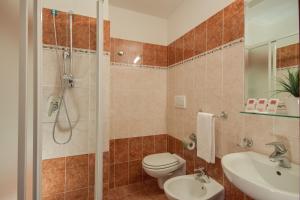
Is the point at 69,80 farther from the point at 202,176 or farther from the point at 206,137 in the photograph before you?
the point at 202,176

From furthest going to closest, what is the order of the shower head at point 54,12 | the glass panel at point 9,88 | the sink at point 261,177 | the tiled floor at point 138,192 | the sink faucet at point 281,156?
the tiled floor at point 138,192 → the shower head at point 54,12 → the sink faucet at point 281,156 → the sink at point 261,177 → the glass panel at point 9,88

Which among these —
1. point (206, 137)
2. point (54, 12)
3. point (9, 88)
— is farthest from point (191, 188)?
point (54, 12)

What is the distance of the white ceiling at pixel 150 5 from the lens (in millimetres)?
2132

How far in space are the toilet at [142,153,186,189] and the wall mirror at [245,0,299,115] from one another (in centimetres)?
116

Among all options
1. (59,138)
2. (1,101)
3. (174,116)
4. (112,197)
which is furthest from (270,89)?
(112,197)

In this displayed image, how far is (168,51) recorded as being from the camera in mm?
2531

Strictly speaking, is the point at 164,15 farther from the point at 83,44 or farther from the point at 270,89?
the point at 270,89

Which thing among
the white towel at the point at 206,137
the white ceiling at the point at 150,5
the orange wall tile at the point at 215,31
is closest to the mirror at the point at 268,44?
the orange wall tile at the point at 215,31

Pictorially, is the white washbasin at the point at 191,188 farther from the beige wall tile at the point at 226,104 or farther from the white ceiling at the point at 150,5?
the white ceiling at the point at 150,5

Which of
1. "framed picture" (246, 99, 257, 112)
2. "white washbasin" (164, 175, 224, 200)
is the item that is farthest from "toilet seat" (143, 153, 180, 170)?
"framed picture" (246, 99, 257, 112)

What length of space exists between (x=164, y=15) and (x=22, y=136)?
2.40m

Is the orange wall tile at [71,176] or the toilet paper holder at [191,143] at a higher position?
the toilet paper holder at [191,143]

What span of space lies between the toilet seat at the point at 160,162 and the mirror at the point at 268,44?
1163mm

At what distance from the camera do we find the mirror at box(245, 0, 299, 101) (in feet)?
3.45
